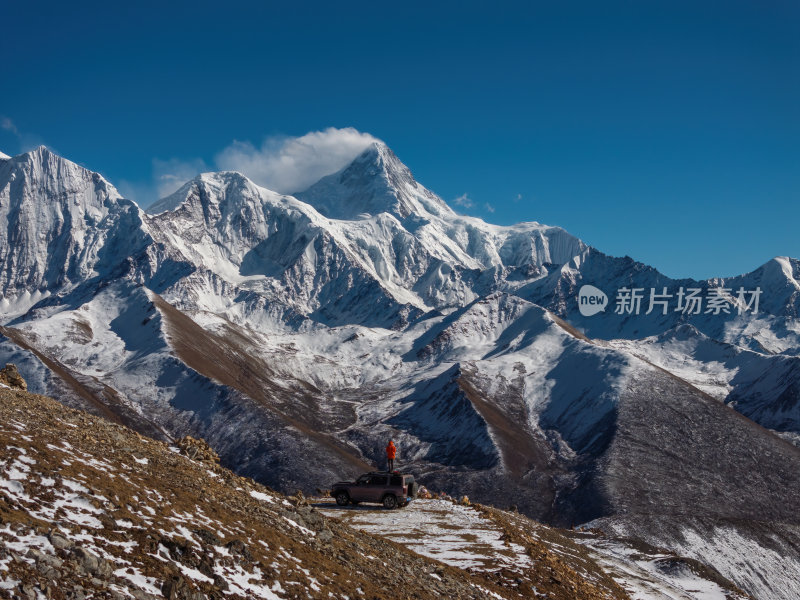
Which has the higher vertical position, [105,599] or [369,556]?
[369,556]

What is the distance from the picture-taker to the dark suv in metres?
56.9

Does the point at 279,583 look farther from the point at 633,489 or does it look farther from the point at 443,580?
the point at 633,489

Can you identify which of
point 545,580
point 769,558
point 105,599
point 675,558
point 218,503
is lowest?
point 105,599

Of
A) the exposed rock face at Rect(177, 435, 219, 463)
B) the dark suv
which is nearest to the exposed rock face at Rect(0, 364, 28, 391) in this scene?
the exposed rock face at Rect(177, 435, 219, 463)

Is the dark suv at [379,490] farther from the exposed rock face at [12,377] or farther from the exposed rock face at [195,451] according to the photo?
the exposed rock face at [12,377]

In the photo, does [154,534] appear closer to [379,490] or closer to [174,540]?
[174,540]

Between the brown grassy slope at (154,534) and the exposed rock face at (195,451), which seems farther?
the exposed rock face at (195,451)

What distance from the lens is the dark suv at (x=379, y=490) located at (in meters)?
56.9

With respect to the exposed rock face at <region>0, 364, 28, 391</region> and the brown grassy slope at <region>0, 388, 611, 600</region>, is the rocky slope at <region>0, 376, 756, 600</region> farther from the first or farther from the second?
the exposed rock face at <region>0, 364, 28, 391</region>

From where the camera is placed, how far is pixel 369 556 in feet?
111

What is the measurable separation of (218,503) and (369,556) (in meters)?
7.18

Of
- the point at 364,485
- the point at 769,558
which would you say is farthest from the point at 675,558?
the point at 769,558

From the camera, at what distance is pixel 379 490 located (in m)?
57.0

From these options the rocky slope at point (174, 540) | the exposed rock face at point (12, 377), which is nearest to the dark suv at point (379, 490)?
the rocky slope at point (174, 540)
